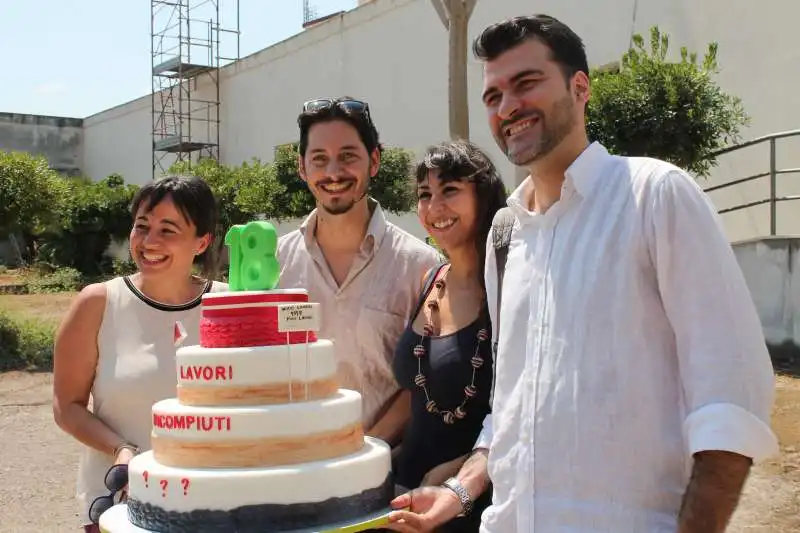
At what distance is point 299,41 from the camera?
2156 cm

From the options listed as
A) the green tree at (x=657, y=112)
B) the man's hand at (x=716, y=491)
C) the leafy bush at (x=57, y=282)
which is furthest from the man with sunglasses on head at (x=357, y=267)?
the leafy bush at (x=57, y=282)

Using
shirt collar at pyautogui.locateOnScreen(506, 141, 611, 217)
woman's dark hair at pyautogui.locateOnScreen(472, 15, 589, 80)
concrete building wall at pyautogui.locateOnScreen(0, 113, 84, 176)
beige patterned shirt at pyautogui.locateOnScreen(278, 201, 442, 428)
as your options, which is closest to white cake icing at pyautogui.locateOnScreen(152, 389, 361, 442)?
beige patterned shirt at pyautogui.locateOnScreen(278, 201, 442, 428)

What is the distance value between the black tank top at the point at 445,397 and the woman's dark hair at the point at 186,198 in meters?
0.97

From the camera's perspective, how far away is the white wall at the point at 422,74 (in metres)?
10.6

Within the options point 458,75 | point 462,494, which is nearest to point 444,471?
point 462,494

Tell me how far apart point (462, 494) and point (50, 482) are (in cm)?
528

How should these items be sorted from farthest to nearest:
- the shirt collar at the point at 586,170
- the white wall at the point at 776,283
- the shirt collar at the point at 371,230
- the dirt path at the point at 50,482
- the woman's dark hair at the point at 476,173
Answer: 1. the white wall at the point at 776,283
2. the dirt path at the point at 50,482
3. the shirt collar at the point at 371,230
4. the woman's dark hair at the point at 476,173
5. the shirt collar at the point at 586,170

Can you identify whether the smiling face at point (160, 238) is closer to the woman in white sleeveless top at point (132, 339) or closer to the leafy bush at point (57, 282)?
the woman in white sleeveless top at point (132, 339)

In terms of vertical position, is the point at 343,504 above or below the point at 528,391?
below

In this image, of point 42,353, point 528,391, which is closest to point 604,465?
point 528,391

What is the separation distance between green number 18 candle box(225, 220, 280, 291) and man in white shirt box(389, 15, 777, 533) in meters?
0.75

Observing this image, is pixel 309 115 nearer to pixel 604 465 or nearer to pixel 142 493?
pixel 142 493

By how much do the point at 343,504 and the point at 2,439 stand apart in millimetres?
6680

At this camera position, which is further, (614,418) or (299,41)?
(299,41)
